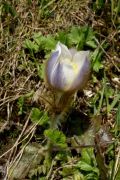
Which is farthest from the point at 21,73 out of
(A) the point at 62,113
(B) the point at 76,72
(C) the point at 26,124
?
(B) the point at 76,72

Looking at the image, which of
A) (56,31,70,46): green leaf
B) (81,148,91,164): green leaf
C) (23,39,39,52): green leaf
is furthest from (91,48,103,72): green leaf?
(81,148,91,164): green leaf

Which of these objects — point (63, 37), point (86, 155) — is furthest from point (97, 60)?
point (86, 155)

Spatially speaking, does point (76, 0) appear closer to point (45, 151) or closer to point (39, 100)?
point (39, 100)

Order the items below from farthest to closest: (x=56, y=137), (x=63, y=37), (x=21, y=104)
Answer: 1. (x=63, y=37)
2. (x=21, y=104)
3. (x=56, y=137)

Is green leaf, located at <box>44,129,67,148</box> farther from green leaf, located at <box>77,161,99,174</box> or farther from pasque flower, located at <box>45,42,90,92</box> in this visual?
pasque flower, located at <box>45,42,90,92</box>

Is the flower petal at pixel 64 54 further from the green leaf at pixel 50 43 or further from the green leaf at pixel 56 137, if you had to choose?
the green leaf at pixel 50 43

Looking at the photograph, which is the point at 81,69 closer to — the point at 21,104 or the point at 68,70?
the point at 68,70
